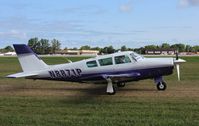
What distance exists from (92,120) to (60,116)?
1098 millimetres

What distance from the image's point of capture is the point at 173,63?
15328 mm

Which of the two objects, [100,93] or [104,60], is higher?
[104,60]

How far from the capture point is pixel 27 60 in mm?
16406

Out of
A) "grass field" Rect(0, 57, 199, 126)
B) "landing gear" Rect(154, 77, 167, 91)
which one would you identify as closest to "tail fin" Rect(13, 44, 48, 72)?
"grass field" Rect(0, 57, 199, 126)

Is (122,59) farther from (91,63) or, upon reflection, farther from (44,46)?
(44,46)

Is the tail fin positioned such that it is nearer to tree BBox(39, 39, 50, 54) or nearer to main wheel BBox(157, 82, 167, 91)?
main wheel BBox(157, 82, 167, 91)

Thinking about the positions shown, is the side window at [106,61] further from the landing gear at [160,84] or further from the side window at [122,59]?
the landing gear at [160,84]

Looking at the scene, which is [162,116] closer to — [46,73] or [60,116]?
[60,116]

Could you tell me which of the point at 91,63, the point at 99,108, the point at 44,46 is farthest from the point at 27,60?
the point at 44,46

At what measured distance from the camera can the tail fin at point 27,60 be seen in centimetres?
1636

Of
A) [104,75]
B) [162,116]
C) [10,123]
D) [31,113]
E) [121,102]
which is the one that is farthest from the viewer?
[104,75]

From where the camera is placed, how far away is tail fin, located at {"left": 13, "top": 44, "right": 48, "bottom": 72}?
16.4m

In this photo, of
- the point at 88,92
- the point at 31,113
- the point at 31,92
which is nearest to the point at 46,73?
the point at 31,92

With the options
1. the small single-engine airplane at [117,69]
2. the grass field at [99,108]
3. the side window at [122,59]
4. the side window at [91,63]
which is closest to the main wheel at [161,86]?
the small single-engine airplane at [117,69]
